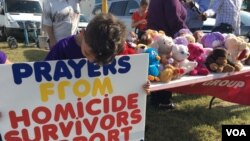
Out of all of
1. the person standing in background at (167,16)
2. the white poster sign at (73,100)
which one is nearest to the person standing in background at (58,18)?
the person standing in background at (167,16)

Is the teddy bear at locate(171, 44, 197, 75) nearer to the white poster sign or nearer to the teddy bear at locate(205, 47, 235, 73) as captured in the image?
the teddy bear at locate(205, 47, 235, 73)

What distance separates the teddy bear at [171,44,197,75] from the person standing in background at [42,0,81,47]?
142 centimetres

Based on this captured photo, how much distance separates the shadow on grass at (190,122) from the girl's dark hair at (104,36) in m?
1.81

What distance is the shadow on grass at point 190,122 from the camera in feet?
11.9

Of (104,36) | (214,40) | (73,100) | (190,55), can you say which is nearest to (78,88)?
(73,100)

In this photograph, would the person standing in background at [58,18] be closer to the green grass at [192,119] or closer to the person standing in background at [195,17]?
the green grass at [192,119]

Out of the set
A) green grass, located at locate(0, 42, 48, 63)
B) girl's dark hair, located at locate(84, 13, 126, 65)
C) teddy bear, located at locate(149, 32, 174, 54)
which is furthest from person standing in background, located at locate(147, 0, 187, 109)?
green grass, located at locate(0, 42, 48, 63)

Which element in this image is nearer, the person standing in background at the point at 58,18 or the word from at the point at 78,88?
the word from at the point at 78,88

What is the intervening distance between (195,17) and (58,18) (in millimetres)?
2096

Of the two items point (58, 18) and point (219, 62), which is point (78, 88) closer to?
point (219, 62)

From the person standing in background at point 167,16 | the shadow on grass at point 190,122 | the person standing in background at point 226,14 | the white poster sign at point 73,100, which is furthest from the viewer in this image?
the person standing in background at point 226,14

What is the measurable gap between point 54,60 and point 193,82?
135 centimetres

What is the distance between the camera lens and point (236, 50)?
11.7 feet

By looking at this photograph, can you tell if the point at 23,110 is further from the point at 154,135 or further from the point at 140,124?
the point at 154,135
